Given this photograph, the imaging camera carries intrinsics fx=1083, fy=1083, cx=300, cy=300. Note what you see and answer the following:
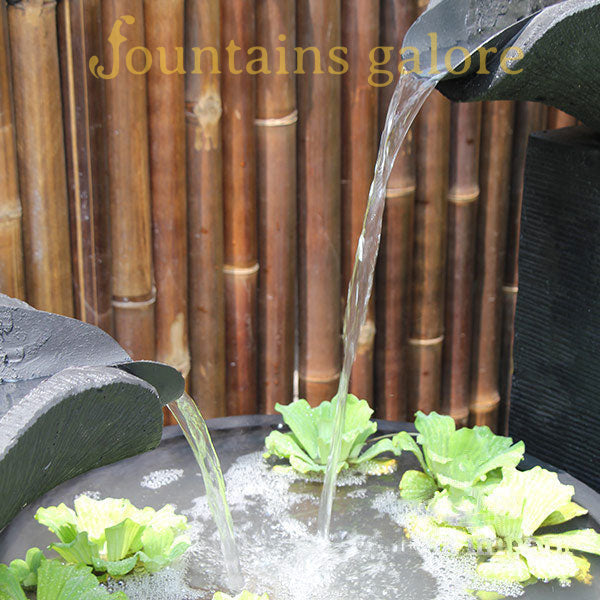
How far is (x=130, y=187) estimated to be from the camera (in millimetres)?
1814

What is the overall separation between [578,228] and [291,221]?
666 mm

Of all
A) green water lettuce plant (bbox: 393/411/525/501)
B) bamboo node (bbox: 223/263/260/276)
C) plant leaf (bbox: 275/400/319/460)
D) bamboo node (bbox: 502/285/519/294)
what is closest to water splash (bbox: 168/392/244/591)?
plant leaf (bbox: 275/400/319/460)

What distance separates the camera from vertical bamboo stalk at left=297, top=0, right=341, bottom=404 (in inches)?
75.9

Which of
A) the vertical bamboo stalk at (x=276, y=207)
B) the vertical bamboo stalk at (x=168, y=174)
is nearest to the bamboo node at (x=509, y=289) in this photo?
the vertical bamboo stalk at (x=276, y=207)

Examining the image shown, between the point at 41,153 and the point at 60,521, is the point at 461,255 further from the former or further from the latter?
the point at 60,521

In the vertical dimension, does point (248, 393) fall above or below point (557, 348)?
below

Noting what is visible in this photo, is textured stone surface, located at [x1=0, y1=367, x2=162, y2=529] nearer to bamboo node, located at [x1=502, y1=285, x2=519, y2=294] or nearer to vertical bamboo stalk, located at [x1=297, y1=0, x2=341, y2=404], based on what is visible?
vertical bamboo stalk, located at [x1=297, y1=0, x2=341, y2=404]

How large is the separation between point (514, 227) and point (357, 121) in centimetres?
48

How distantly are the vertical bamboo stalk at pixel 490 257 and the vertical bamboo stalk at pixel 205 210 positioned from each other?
1.93ft

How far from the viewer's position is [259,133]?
1.94 meters

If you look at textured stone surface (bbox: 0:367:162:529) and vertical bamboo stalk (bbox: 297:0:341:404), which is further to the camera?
vertical bamboo stalk (bbox: 297:0:341:404)

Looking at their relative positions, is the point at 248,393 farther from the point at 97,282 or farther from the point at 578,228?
the point at 578,228

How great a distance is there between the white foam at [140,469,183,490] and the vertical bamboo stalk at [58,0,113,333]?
1.42ft

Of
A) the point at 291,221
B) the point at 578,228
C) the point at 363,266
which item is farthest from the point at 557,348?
the point at 291,221
